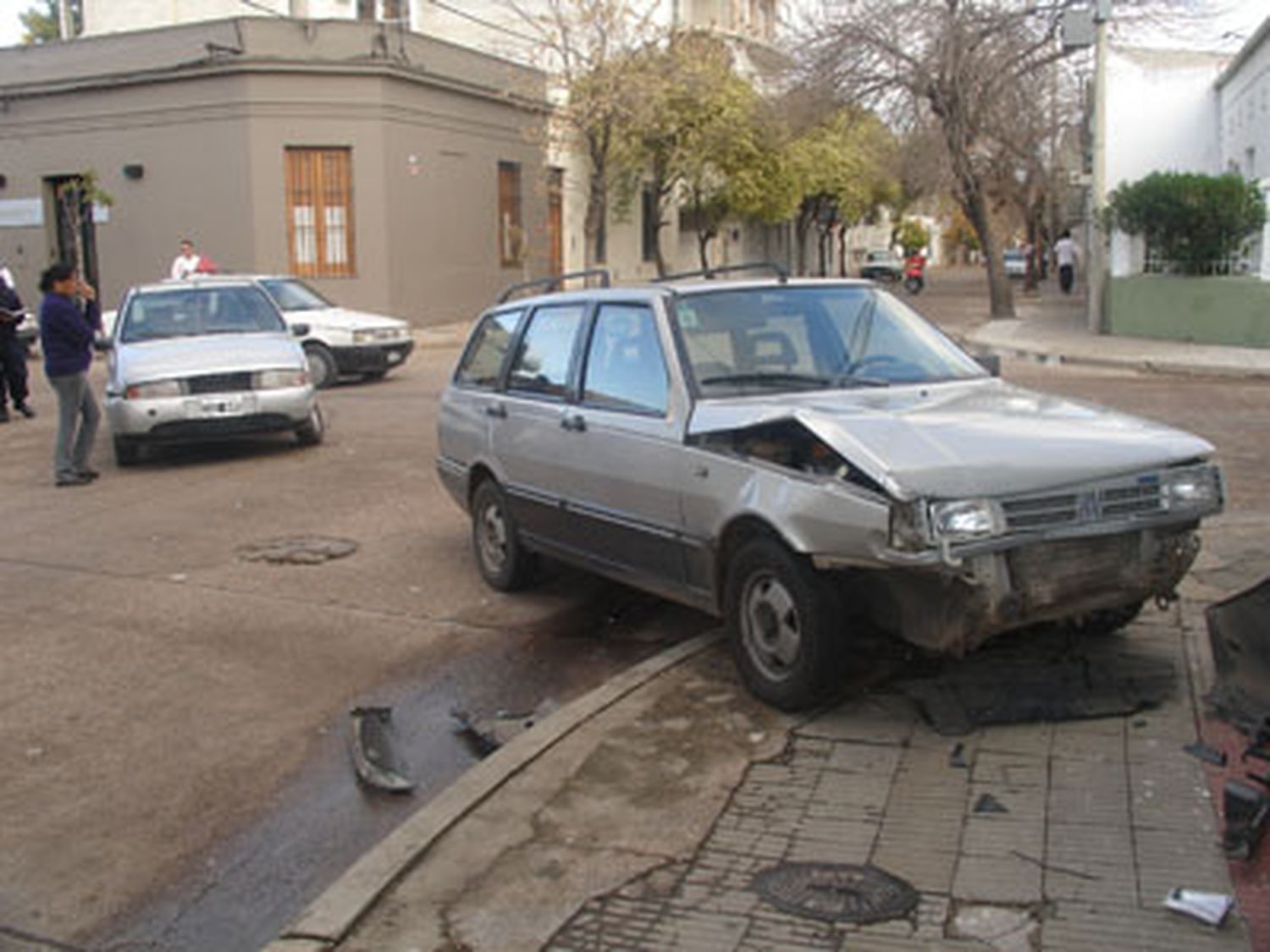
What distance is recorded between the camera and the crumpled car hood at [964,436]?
16.1 ft

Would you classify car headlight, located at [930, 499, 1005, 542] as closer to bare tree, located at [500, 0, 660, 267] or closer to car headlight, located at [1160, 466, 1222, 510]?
car headlight, located at [1160, 466, 1222, 510]

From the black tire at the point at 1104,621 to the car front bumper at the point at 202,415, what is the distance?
27.1ft

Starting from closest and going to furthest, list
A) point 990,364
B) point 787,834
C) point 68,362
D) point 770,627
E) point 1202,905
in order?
point 1202,905 → point 787,834 → point 770,627 → point 990,364 → point 68,362

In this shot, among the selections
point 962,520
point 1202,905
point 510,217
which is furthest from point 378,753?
point 510,217

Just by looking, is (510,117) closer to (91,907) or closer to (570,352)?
(570,352)

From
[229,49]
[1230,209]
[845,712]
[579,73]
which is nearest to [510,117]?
[579,73]

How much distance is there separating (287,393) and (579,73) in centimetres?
2158

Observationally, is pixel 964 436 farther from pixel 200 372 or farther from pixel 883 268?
pixel 883 268

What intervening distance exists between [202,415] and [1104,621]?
8.51 m

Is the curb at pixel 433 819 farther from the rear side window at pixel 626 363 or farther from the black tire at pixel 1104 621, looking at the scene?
the black tire at pixel 1104 621

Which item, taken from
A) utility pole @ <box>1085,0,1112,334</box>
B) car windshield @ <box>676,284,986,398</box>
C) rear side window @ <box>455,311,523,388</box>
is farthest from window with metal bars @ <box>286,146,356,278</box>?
car windshield @ <box>676,284,986,398</box>

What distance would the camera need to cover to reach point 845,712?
543cm

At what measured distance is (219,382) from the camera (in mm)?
12211

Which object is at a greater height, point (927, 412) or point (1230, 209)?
point (1230, 209)
